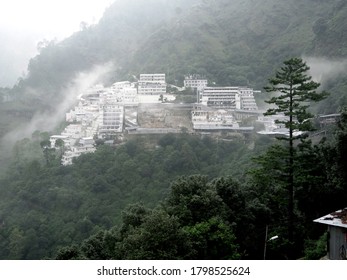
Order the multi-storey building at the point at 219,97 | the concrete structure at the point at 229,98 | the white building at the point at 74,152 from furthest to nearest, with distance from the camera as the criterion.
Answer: the multi-storey building at the point at 219,97 < the concrete structure at the point at 229,98 < the white building at the point at 74,152

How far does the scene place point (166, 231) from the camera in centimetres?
891

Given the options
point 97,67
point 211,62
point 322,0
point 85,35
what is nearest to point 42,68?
point 97,67

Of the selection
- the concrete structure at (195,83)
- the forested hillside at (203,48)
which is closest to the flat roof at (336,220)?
the forested hillside at (203,48)

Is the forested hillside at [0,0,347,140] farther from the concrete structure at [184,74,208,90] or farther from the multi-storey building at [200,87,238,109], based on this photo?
the multi-storey building at [200,87,238,109]

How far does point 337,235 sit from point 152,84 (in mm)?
34009

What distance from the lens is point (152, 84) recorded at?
41.4 m

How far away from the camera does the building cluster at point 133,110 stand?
112 ft

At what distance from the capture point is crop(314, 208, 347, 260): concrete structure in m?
8.37

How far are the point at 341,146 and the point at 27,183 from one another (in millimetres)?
23495

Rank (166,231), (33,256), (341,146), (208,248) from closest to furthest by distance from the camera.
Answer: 1. (166,231)
2. (208,248)
3. (341,146)
4. (33,256)

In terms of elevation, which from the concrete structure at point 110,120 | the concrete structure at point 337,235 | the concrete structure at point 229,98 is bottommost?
the concrete structure at point 337,235

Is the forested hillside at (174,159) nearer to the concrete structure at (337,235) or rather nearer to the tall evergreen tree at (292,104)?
the tall evergreen tree at (292,104)

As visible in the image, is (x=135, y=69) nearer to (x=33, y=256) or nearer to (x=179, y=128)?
(x=179, y=128)

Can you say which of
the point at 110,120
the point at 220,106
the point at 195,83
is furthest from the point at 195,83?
the point at 110,120
